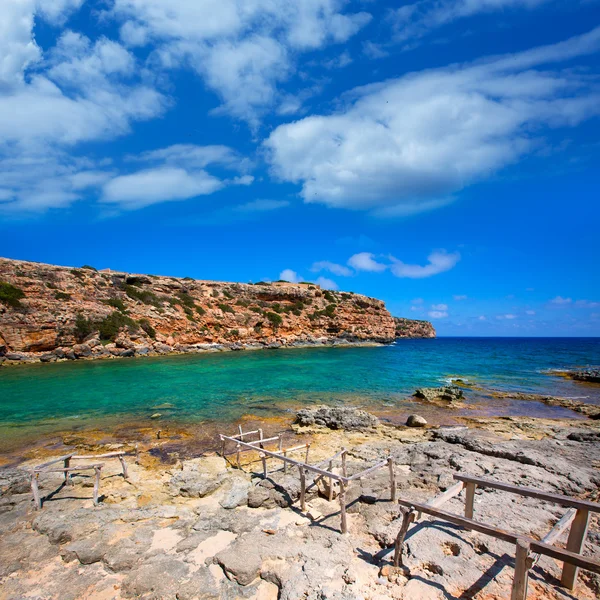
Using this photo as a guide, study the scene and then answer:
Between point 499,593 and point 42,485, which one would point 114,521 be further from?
point 499,593

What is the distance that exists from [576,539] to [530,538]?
171cm

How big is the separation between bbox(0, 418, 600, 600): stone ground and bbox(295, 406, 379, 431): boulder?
417 cm

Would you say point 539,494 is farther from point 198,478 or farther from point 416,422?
point 416,422

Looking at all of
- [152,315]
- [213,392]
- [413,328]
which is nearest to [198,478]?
[213,392]

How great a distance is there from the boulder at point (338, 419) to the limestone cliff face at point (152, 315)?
35.5 meters

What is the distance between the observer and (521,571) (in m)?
4.44

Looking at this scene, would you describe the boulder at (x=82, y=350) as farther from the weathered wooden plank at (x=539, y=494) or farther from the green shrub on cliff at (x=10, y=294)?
the weathered wooden plank at (x=539, y=494)

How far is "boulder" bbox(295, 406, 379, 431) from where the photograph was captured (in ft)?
49.8

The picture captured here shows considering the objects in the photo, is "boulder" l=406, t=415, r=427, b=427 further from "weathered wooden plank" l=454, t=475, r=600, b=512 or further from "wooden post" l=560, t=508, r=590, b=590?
"wooden post" l=560, t=508, r=590, b=590

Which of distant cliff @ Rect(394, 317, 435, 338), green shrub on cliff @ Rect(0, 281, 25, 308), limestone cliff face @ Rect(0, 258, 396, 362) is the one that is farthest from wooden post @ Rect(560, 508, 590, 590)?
distant cliff @ Rect(394, 317, 435, 338)

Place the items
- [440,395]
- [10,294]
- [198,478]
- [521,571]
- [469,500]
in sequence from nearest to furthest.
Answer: [521,571] < [469,500] < [198,478] < [440,395] < [10,294]

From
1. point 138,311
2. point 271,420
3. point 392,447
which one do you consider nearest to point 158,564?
point 392,447

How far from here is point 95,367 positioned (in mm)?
34594

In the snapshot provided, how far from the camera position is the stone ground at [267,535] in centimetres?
Result: 542
